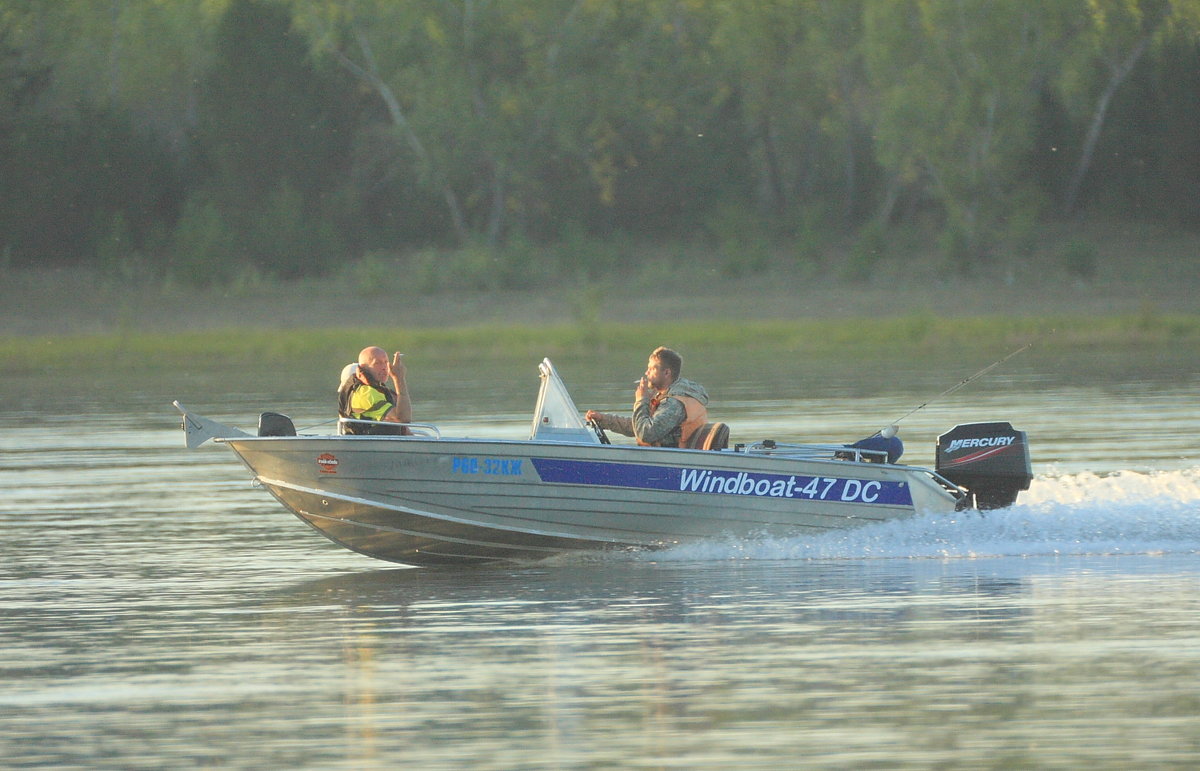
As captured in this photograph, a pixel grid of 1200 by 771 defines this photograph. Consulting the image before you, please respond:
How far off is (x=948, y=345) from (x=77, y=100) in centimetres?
2395

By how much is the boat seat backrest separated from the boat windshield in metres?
0.60

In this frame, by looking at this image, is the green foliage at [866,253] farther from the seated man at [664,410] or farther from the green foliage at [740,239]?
the seated man at [664,410]

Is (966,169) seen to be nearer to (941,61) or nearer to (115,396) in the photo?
(941,61)

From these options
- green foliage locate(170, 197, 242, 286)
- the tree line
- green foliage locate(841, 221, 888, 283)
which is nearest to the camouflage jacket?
green foliage locate(841, 221, 888, 283)

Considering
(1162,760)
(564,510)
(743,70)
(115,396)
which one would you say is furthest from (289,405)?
(743,70)

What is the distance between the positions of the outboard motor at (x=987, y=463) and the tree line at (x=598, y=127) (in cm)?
3237

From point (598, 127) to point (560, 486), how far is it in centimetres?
3802

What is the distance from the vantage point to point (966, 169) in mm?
46438

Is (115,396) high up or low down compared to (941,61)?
down

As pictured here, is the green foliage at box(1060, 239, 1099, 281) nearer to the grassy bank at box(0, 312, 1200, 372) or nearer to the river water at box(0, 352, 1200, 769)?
the grassy bank at box(0, 312, 1200, 372)

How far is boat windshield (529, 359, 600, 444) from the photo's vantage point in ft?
41.0

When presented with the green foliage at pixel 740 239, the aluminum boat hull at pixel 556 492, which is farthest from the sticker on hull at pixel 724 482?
the green foliage at pixel 740 239

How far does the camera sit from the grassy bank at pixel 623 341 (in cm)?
3738

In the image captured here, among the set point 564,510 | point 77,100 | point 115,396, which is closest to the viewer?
point 564,510
